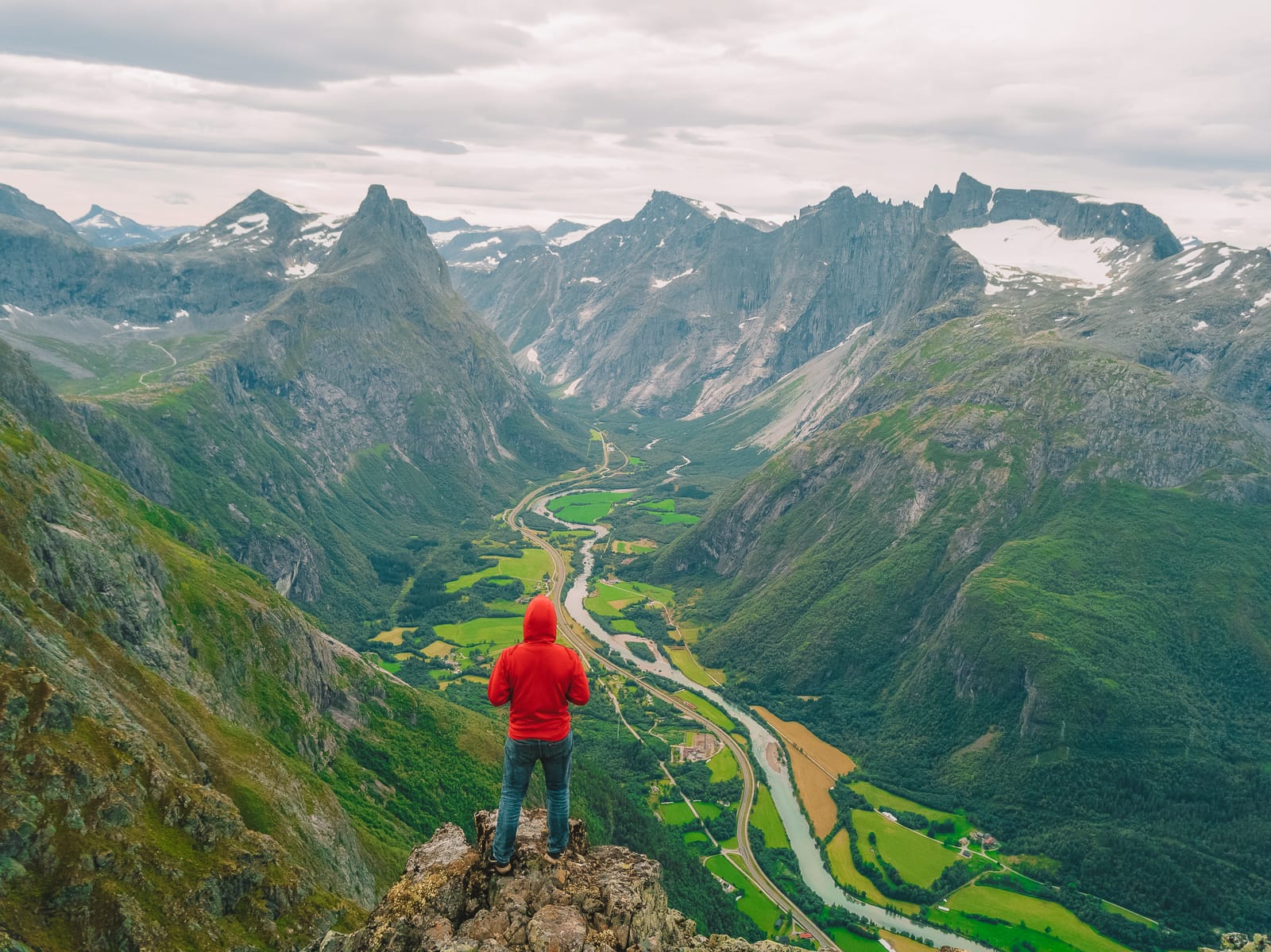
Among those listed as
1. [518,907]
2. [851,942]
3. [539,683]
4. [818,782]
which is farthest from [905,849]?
[539,683]

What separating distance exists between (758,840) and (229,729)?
111 m

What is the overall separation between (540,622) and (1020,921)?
154535 millimetres

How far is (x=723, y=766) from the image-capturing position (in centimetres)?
18925

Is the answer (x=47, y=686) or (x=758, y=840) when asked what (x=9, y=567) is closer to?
(x=47, y=686)

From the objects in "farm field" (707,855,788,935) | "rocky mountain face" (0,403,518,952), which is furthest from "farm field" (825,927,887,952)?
"rocky mountain face" (0,403,518,952)

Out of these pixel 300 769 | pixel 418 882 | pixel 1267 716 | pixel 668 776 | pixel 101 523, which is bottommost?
pixel 668 776

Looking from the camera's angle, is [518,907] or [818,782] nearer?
[518,907]

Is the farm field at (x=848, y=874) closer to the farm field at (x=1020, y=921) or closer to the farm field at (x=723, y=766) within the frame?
the farm field at (x=1020, y=921)

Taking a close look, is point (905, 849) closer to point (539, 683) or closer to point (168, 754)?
point (168, 754)

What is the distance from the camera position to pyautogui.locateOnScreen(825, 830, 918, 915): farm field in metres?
147

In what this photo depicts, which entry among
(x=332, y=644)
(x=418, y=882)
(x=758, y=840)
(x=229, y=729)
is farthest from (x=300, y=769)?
(x=758, y=840)

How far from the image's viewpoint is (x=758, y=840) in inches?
6393

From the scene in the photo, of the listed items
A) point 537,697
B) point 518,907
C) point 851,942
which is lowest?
point 851,942

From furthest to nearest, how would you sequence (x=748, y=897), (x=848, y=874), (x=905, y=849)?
(x=905, y=849) → (x=848, y=874) → (x=748, y=897)
